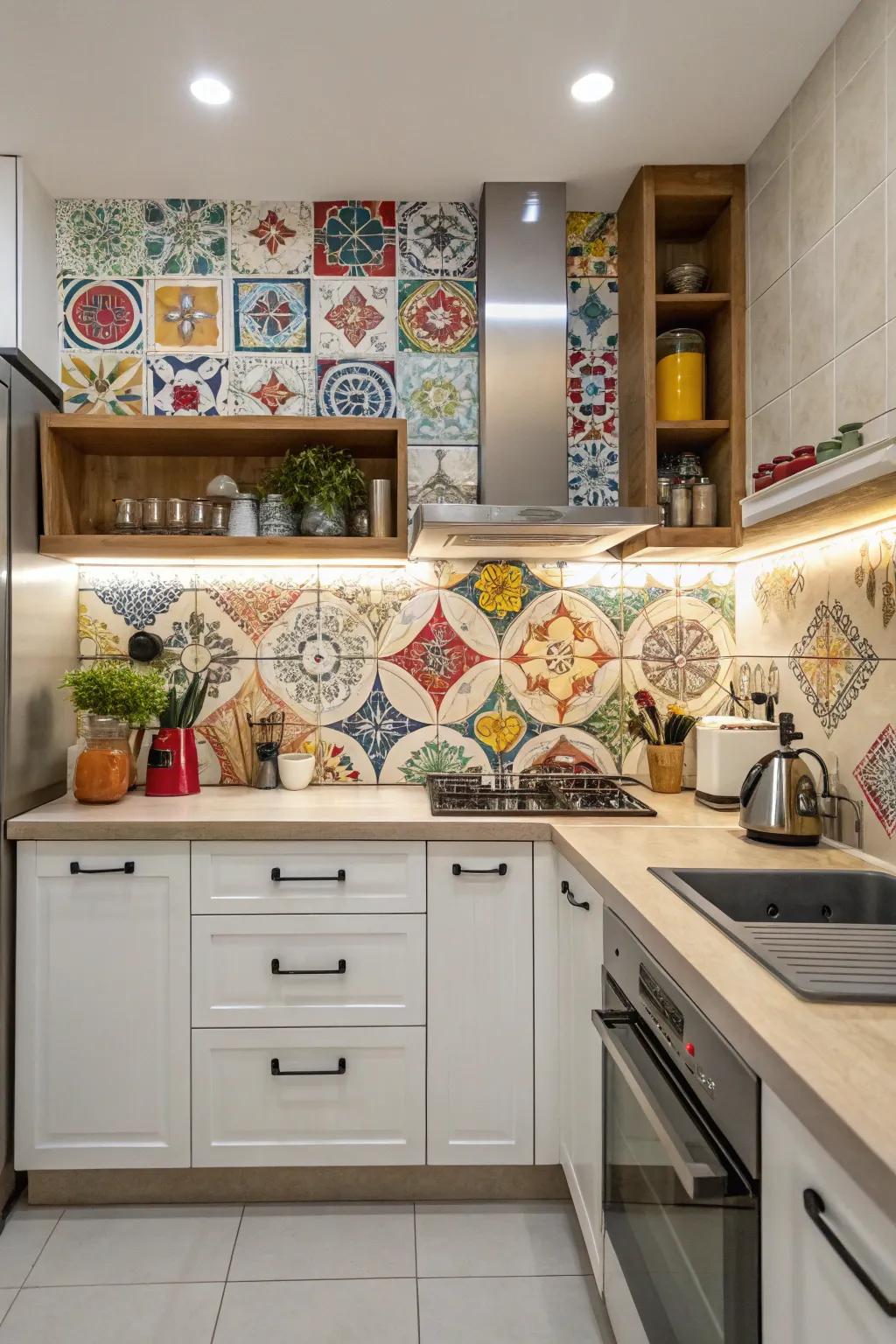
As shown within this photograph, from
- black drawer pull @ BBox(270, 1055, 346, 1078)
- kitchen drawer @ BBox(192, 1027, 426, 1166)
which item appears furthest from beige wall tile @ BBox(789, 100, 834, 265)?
black drawer pull @ BBox(270, 1055, 346, 1078)

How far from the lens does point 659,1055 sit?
4.54ft

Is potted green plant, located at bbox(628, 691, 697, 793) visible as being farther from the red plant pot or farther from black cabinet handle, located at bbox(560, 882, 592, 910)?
the red plant pot

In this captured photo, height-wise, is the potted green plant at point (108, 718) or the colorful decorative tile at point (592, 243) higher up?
the colorful decorative tile at point (592, 243)

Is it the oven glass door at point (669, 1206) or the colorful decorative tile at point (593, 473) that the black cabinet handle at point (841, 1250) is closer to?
the oven glass door at point (669, 1206)

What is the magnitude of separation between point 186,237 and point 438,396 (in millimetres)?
929

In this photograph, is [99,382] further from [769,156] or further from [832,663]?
[832,663]

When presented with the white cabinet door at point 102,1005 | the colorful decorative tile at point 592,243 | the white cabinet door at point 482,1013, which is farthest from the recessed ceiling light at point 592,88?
the white cabinet door at point 102,1005

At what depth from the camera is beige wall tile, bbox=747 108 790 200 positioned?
2174mm

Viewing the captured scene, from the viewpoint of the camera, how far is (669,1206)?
50.7 inches

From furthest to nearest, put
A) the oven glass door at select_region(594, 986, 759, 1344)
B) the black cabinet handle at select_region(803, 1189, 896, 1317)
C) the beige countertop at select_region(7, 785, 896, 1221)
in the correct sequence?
1. the oven glass door at select_region(594, 986, 759, 1344)
2. the beige countertop at select_region(7, 785, 896, 1221)
3. the black cabinet handle at select_region(803, 1189, 896, 1317)

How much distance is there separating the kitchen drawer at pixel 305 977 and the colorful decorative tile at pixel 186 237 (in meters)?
1.98

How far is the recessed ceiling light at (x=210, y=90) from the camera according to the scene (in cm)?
207

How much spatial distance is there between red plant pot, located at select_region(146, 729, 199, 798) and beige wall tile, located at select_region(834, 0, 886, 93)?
232cm

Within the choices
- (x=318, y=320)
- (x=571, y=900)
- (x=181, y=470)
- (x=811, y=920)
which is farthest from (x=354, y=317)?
(x=811, y=920)
